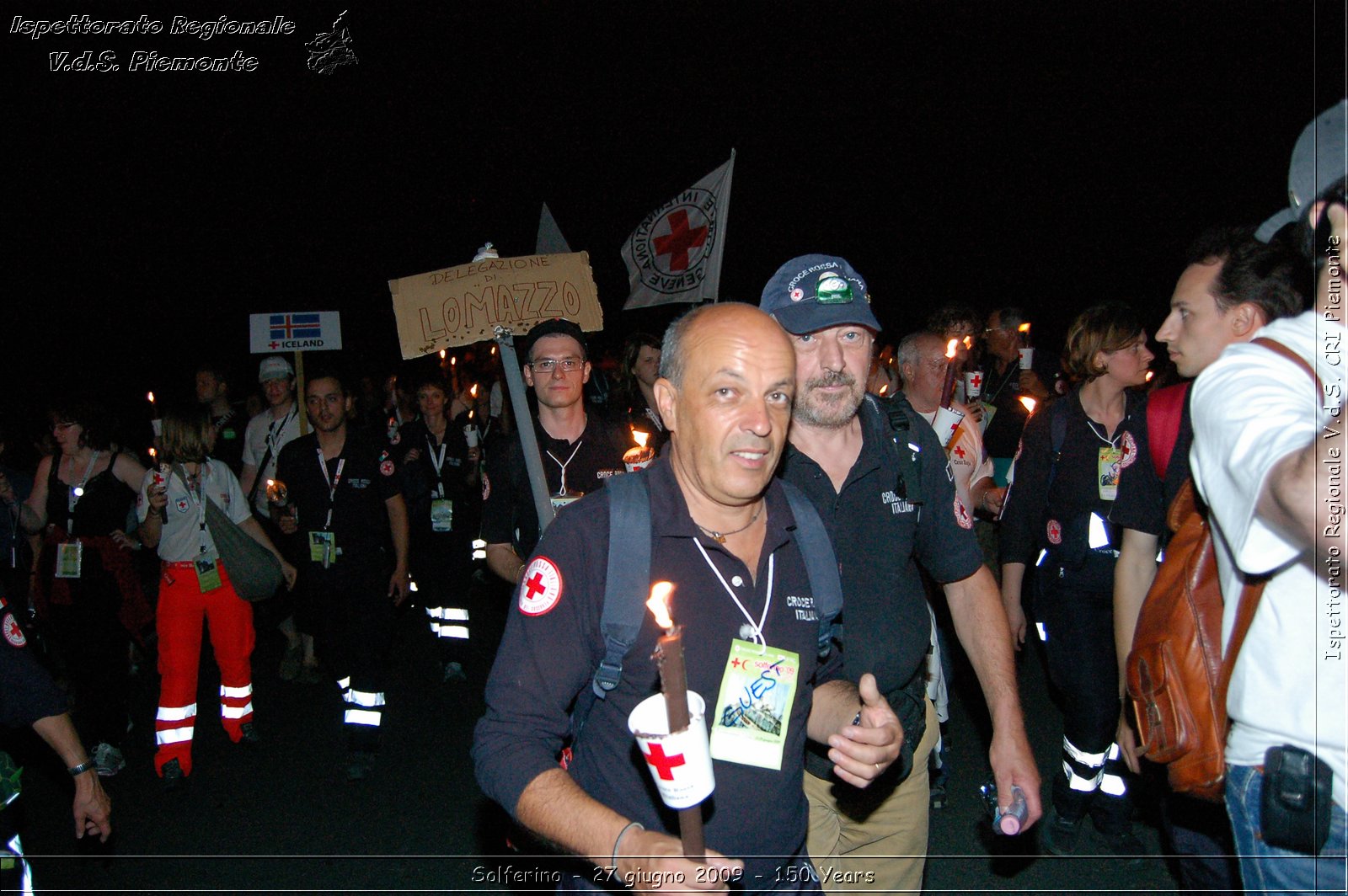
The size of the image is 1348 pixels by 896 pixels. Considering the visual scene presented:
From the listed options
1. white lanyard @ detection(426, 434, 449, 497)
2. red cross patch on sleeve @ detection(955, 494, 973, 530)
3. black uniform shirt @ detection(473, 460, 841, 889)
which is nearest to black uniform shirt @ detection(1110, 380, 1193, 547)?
red cross patch on sleeve @ detection(955, 494, 973, 530)

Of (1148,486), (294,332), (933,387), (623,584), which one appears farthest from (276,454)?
(1148,486)

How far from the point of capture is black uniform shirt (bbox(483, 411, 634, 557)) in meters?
4.61

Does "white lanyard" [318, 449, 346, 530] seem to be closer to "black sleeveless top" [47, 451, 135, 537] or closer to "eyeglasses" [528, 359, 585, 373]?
"black sleeveless top" [47, 451, 135, 537]

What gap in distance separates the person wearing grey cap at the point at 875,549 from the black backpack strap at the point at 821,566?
409 millimetres

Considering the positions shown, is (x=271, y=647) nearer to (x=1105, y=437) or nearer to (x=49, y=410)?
(x=49, y=410)

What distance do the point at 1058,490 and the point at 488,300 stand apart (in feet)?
10.5

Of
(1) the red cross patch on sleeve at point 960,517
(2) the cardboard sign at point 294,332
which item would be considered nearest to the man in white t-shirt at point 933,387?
(1) the red cross patch on sleeve at point 960,517

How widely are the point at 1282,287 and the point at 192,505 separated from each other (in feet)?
20.4

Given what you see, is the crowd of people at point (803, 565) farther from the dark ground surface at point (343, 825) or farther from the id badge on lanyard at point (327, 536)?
the dark ground surface at point (343, 825)

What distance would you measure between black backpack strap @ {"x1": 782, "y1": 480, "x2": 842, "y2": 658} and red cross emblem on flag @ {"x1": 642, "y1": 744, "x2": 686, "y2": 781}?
2.87 feet

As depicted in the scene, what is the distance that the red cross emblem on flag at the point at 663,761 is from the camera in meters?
1.62

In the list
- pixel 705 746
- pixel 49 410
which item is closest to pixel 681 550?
pixel 705 746

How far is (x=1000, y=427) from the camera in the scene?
7.53 m

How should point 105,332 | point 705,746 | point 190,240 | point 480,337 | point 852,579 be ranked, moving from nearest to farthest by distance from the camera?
point 705,746
point 852,579
point 480,337
point 105,332
point 190,240
